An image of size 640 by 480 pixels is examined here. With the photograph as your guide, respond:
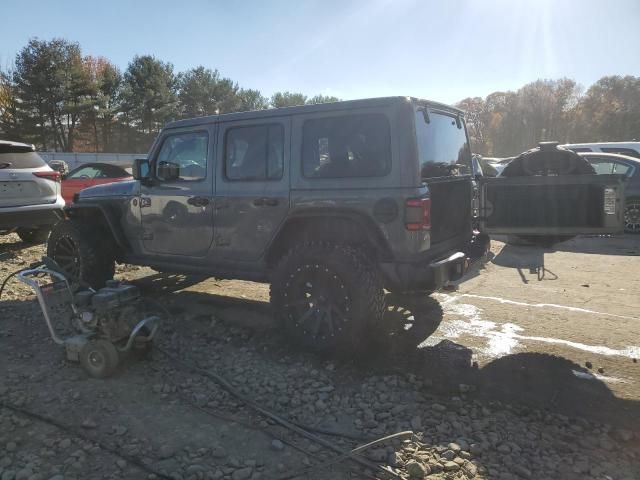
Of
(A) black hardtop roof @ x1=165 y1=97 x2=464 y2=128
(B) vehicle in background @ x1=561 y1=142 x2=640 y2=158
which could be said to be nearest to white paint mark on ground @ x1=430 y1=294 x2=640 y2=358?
(A) black hardtop roof @ x1=165 y1=97 x2=464 y2=128

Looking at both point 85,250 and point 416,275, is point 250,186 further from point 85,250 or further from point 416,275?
point 85,250

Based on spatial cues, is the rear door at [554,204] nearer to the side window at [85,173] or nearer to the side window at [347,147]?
the side window at [347,147]

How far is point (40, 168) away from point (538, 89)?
201 feet

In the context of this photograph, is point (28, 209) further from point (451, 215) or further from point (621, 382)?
point (621, 382)

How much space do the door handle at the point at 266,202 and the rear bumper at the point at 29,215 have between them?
4624 millimetres

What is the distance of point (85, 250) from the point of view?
5.35 meters

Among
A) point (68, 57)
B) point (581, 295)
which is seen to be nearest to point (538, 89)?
point (68, 57)

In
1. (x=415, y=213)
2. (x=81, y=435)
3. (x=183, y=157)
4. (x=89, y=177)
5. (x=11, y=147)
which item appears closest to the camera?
(x=81, y=435)

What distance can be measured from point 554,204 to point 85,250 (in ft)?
15.3

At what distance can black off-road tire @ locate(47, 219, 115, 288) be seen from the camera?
17.6 ft

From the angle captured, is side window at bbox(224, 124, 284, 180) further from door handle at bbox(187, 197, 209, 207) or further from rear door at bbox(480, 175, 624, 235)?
rear door at bbox(480, 175, 624, 235)

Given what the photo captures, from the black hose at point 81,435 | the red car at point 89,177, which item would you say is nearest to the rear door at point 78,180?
the red car at point 89,177

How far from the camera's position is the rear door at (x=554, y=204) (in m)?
3.88

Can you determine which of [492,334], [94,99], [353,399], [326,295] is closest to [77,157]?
[94,99]
